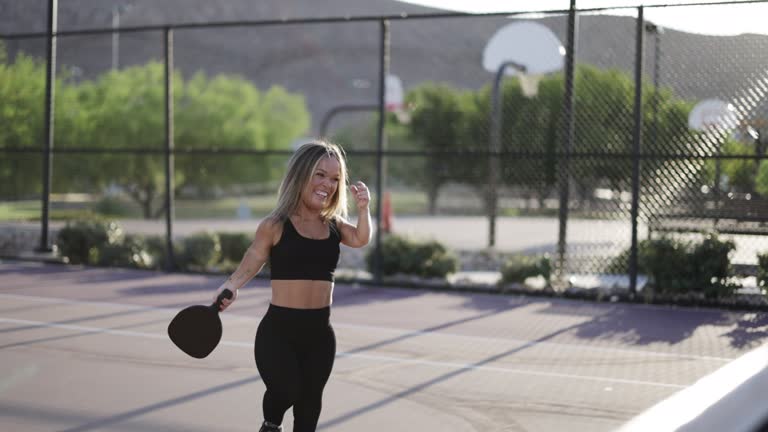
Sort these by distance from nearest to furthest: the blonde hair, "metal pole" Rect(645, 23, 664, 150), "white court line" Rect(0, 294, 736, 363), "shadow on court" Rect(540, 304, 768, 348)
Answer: the blonde hair → "white court line" Rect(0, 294, 736, 363) → "shadow on court" Rect(540, 304, 768, 348) → "metal pole" Rect(645, 23, 664, 150)

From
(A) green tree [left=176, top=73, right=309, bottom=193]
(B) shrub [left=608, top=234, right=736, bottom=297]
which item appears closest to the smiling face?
(B) shrub [left=608, top=234, right=736, bottom=297]

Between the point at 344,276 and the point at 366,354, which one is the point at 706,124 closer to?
the point at 344,276

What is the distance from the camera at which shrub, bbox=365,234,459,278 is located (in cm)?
1234

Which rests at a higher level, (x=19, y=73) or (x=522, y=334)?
(x=19, y=73)

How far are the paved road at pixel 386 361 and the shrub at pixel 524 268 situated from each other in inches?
24.0

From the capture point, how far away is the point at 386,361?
7.46 metres

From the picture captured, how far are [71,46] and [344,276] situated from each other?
16521 centimetres

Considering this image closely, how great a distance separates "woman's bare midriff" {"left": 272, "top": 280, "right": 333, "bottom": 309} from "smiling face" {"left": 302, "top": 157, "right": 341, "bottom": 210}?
1.18 ft

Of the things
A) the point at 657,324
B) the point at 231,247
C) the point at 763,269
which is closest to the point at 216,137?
the point at 231,247

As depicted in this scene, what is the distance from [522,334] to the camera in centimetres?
890

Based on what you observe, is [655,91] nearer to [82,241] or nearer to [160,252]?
[160,252]

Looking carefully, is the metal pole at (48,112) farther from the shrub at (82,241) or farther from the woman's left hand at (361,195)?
the woman's left hand at (361,195)

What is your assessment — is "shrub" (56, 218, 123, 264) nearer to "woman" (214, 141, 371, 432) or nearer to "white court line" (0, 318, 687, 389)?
"white court line" (0, 318, 687, 389)

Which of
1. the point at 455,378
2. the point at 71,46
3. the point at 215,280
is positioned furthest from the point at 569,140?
the point at 71,46
